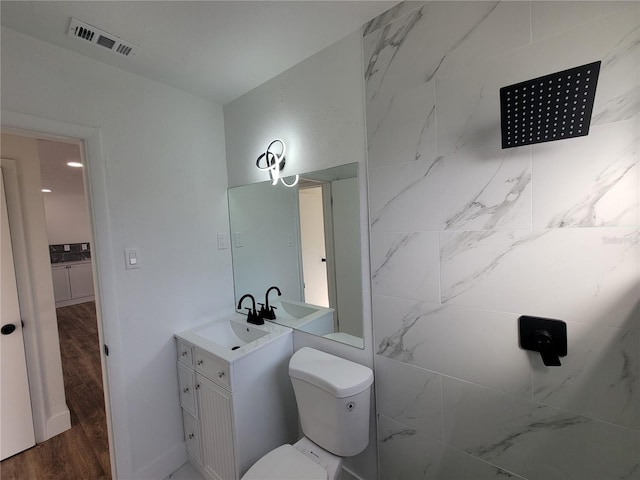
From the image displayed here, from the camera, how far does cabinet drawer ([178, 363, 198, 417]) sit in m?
1.72

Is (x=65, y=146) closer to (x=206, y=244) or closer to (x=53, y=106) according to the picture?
(x=53, y=106)

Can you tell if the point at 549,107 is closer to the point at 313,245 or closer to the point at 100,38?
the point at 313,245

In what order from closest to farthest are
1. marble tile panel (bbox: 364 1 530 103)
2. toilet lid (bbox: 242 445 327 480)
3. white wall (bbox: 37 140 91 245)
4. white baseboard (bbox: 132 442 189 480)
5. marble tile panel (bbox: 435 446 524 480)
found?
marble tile panel (bbox: 364 1 530 103) < marble tile panel (bbox: 435 446 524 480) < toilet lid (bbox: 242 445 327 480) < white baseboard (bbox: 132 442 189 480) < white wall (bbox: 37 140 91 245)

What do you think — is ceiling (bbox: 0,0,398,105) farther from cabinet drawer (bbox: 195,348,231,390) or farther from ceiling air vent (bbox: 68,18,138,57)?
cabinet drawer (bbox: 195,348,231,390)

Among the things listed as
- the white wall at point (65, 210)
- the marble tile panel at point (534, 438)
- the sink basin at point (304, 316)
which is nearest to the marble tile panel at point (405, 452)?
the marble tile panel at point (534, 438)

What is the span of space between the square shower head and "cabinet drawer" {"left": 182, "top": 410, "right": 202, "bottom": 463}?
7.39 feet

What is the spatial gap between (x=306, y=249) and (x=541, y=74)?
1387mm

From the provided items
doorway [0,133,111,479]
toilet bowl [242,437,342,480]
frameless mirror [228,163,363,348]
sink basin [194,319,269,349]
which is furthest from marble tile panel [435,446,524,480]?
doorway [0,133,111,479]

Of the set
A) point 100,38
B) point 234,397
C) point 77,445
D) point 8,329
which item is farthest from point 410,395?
Result: point 8,329

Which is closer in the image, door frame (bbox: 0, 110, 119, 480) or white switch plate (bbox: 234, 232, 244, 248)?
door frame (bbox: 0, 110, 119, 480)

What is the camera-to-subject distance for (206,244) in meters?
2.01

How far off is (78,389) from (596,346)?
12.7ft

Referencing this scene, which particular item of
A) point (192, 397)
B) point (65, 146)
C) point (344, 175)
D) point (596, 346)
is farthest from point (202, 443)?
point (65, 146)

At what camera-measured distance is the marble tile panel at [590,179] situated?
2.73 ft
